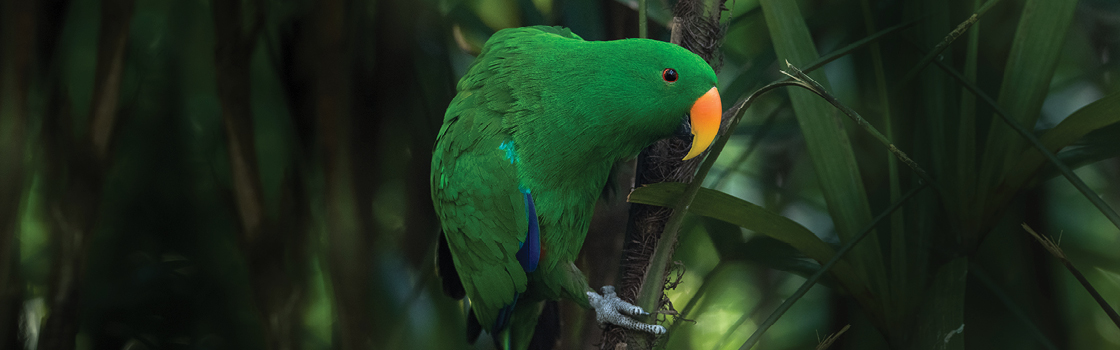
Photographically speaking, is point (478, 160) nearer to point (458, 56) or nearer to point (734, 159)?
point (458, 56)


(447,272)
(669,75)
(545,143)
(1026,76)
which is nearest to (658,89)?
(669,75)

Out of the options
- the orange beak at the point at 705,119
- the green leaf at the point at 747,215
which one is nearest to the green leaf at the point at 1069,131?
the green leaf at the point at 747,215

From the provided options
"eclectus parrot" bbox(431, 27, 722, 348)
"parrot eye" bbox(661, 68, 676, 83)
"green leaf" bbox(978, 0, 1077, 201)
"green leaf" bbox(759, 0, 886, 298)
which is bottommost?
"eclectus parrot" bbox(431, 27, 722, 348)

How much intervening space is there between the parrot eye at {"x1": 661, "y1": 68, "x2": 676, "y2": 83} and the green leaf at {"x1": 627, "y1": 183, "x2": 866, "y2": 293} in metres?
0.12

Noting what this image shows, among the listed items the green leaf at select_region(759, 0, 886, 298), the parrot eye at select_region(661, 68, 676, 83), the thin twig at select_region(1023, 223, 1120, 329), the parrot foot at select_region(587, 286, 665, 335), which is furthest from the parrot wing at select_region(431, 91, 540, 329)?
the thin twig at select_region(1023, 223, 1120, 329)

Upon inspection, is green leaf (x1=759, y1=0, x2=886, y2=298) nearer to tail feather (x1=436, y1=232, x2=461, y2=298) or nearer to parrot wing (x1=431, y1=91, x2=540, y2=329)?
parrot wing (x1=431, y1=91, x2=540, y2=329)

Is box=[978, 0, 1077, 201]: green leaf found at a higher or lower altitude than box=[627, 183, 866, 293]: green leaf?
higher

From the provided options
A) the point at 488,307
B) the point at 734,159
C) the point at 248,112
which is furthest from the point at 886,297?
the point at 248,112

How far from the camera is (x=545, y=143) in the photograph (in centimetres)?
76

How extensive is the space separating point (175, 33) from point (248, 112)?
204 millimetres

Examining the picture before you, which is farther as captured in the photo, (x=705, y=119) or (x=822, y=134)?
(x=822, y=134)

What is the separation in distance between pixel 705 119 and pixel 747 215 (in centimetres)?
17

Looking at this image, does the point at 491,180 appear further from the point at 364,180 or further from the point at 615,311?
the point at 364,180

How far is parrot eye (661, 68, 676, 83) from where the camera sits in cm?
71
